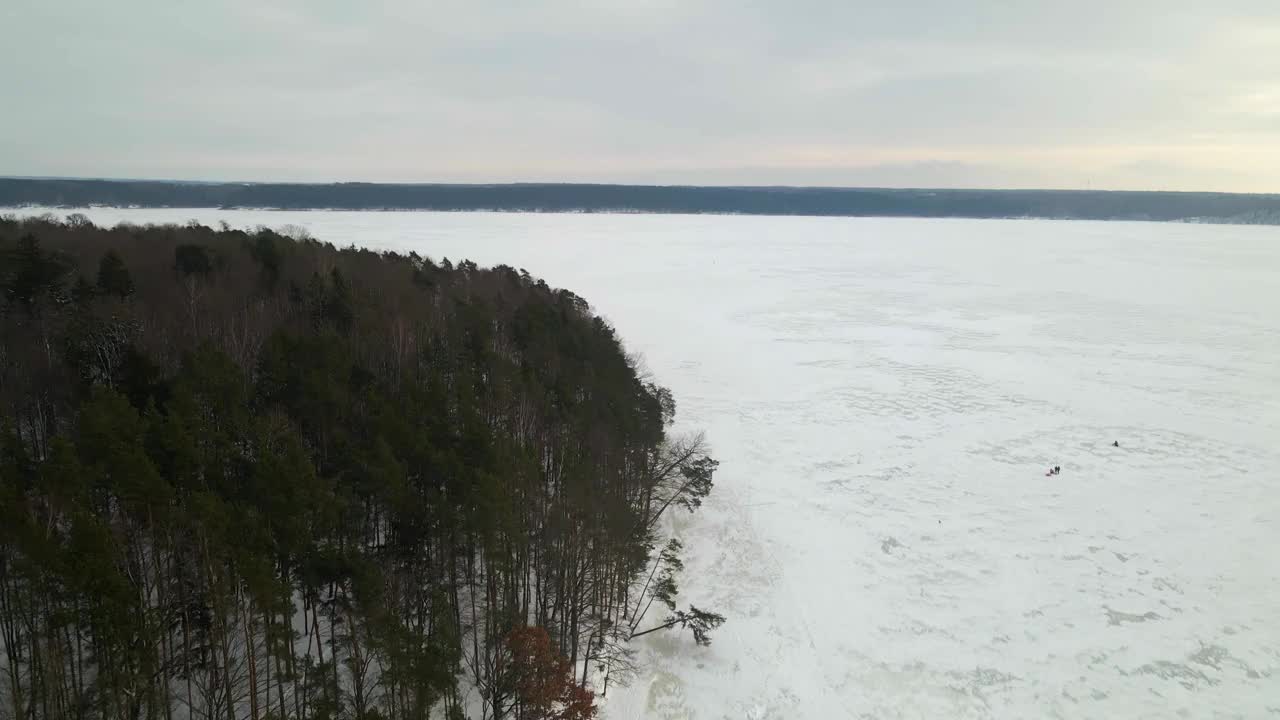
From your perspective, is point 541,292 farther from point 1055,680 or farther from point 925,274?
point 925,274

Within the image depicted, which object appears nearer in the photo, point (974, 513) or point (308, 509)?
point (308, 509)

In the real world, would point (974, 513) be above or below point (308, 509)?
below

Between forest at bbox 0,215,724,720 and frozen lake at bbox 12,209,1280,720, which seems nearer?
forest at bbox 0,215,724,720

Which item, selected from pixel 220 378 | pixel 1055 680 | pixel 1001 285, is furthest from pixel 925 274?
pixel 220 378

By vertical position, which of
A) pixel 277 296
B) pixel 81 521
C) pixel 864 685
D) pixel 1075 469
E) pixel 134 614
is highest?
pixel 277 296

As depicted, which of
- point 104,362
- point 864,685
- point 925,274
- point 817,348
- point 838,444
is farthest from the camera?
point 925,274
